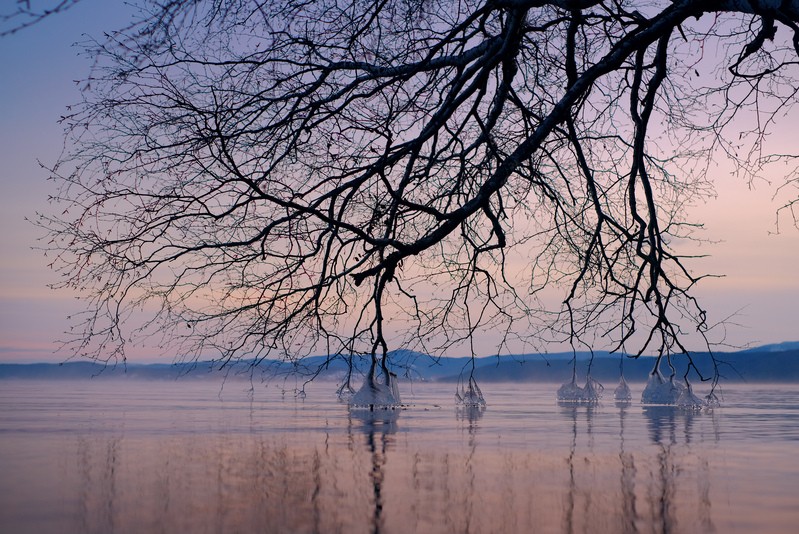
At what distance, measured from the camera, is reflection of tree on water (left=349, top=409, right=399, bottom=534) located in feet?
16.1

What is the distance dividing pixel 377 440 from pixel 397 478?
9.96 ft

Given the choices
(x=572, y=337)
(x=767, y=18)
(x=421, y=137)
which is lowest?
(x=572, y=337)

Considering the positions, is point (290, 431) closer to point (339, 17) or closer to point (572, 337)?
point (572, 337)

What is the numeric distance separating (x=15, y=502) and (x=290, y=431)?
5.38m

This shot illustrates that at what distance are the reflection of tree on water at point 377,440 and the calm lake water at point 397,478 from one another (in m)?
0.02

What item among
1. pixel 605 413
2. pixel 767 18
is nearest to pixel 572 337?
pixel 767 18

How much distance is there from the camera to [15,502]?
5117 mm

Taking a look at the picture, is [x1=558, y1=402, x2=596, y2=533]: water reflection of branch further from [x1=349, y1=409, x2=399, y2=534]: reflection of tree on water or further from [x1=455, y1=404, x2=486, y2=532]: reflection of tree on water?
[x1=349, y1=409, x2=399, y2=534]: reflection of tree on water

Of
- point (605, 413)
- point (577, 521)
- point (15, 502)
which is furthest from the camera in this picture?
point (605, 413)

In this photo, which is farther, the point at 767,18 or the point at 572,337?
the point at 572,337

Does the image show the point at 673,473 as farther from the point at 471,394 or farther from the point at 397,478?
the point at 471,394

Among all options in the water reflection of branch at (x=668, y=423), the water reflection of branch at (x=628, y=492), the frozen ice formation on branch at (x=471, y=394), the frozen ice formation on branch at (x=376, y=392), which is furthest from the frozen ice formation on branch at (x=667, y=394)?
the water reflection of branch at (x=628, y=492)

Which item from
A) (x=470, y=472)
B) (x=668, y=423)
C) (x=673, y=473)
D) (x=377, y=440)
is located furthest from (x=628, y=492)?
(x=668, y=423)

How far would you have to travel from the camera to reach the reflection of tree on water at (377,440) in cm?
491
